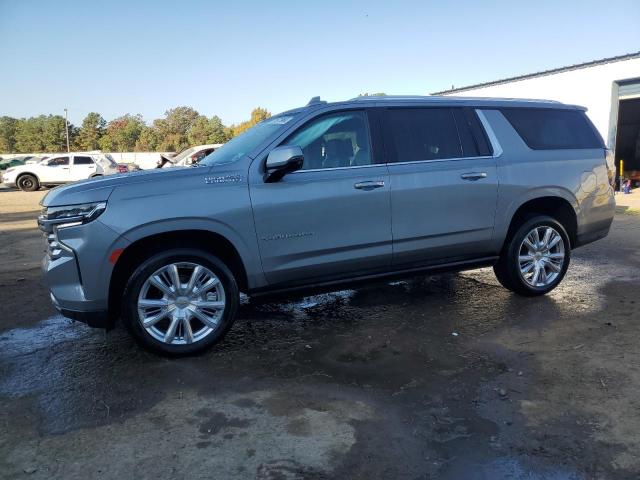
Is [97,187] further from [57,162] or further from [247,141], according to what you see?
[57,162]

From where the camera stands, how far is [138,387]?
3.46 meters

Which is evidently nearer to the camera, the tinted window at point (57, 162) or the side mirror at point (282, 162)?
the side mirror at point (282, 162)

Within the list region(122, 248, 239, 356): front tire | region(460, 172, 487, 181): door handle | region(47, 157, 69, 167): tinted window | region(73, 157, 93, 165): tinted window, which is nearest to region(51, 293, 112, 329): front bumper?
Result: region(122, 248, 239, 356): front tire

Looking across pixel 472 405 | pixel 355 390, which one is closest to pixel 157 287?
pixel 355 390

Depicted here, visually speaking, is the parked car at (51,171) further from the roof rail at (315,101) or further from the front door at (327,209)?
the front door at (327,209)

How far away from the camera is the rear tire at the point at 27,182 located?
903 inches

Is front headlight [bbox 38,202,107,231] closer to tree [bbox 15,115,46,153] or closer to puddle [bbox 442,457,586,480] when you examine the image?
puddle [bbox 442,457,586,480]

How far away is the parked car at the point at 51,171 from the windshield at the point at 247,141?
20.4 meters

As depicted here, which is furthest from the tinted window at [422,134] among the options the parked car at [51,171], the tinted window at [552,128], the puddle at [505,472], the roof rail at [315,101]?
the parked car at [51,171]

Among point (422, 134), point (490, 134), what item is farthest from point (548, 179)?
point (422, 134)

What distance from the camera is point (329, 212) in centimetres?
414

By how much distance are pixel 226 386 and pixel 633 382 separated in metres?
2.72

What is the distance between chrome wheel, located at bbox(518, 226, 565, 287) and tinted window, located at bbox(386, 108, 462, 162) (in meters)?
1.24

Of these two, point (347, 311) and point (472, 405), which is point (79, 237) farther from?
point (472, 405)
